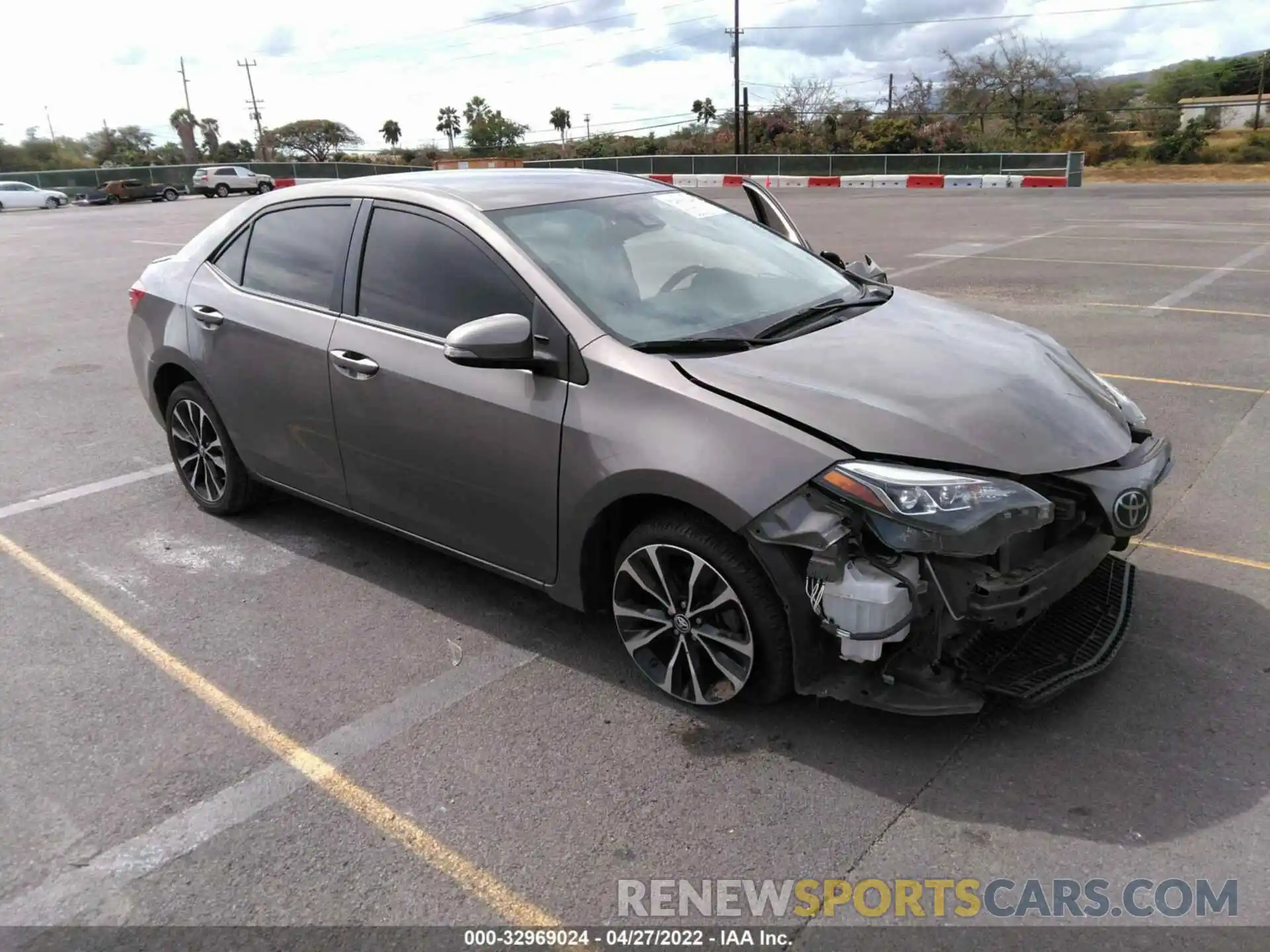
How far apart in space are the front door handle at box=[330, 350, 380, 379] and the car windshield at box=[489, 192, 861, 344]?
0.78 meters

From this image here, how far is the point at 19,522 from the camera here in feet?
17.4

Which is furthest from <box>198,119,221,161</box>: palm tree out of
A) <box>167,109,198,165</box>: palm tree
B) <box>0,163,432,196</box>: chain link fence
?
<box>0,163,432,196</box>: chain link fence

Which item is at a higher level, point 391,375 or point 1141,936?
point 391,375

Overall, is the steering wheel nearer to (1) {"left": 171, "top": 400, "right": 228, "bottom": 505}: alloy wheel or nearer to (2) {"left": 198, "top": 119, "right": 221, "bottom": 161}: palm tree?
(1) {"left": 171, "top": 400, "right": 228, "bottom": 505}: alloy wheel

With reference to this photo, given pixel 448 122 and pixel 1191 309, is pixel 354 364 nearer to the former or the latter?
pixel 1191 309

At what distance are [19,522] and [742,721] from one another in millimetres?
4248

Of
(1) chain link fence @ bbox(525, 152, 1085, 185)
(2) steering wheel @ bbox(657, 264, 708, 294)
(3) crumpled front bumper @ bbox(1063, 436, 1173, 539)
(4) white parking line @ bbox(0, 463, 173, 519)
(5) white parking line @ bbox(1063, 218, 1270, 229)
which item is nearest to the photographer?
(3) crumpled front bumper @ bbox(1063, 436, 1173, 539)

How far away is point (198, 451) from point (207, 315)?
799 millimetres

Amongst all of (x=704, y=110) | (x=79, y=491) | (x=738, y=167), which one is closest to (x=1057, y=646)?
(x=79, y=491)

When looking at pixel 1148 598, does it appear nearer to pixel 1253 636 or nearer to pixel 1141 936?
pixel 1253 636

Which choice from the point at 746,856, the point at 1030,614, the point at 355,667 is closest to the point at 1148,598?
the point at 1030,614

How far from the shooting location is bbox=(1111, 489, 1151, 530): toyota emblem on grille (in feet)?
10.3

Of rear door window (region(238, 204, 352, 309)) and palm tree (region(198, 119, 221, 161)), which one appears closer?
rear door window (region(238, 204, 352, 309))

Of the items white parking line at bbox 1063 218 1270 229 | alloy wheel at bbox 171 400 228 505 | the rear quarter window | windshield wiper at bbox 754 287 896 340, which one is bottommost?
white parking line at bbox 1063 218 1270 229
